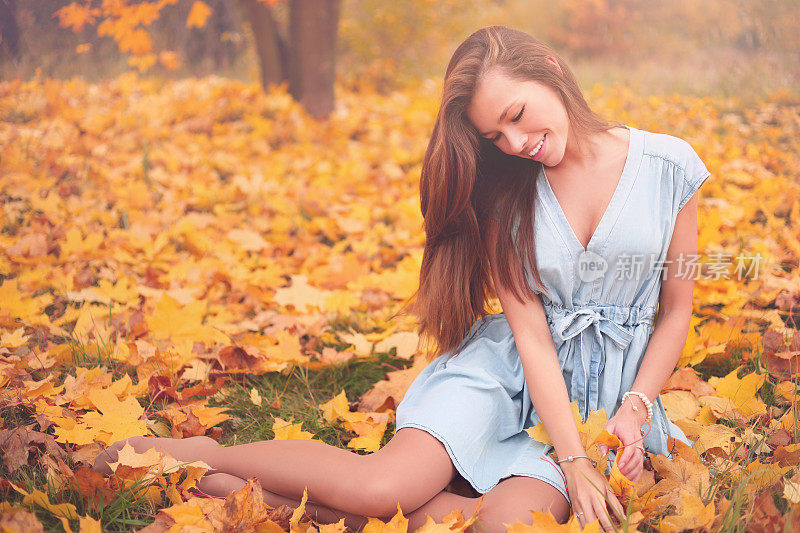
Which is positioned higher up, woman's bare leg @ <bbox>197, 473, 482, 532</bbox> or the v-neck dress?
the v-neck dress

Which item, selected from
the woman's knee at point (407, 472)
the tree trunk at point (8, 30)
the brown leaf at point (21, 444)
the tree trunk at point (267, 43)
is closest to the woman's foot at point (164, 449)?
the brown leaf at point (21, 444)

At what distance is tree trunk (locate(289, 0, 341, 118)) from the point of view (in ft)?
16.6

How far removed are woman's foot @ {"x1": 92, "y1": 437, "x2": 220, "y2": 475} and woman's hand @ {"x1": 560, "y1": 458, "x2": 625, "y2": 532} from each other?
860 mm

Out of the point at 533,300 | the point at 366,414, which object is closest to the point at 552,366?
the point at 533,300

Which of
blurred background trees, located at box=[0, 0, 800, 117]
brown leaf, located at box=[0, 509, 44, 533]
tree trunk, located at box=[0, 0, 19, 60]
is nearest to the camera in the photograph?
brown leaf, located at box=[0, 509, 44, 533]

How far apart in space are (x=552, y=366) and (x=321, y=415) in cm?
73

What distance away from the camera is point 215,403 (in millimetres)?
1978

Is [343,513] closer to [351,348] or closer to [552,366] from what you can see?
[552,366]

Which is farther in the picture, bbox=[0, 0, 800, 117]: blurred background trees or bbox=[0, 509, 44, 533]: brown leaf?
bbox=[0, 0, 800, 117]: blurred background trees

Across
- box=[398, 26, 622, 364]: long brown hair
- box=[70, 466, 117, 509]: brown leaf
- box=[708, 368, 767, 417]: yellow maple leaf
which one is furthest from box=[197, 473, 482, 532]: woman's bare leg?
box=[708, 368, 767, 417]: yellow maple leaf

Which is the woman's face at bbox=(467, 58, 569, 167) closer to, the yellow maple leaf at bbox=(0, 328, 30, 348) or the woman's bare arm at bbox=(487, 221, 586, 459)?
the woman's bare arm at bbox=(487, 221, 586, 459)

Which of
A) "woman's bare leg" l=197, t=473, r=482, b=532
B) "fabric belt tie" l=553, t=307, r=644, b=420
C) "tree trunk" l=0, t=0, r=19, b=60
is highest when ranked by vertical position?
"tree trunk" l=0, t=0, r=19, b=60

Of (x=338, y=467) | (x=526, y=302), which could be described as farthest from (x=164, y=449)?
(x=526, y=302)

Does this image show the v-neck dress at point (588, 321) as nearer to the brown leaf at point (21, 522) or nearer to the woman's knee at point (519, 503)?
the woman's knee at point (519, 503)
